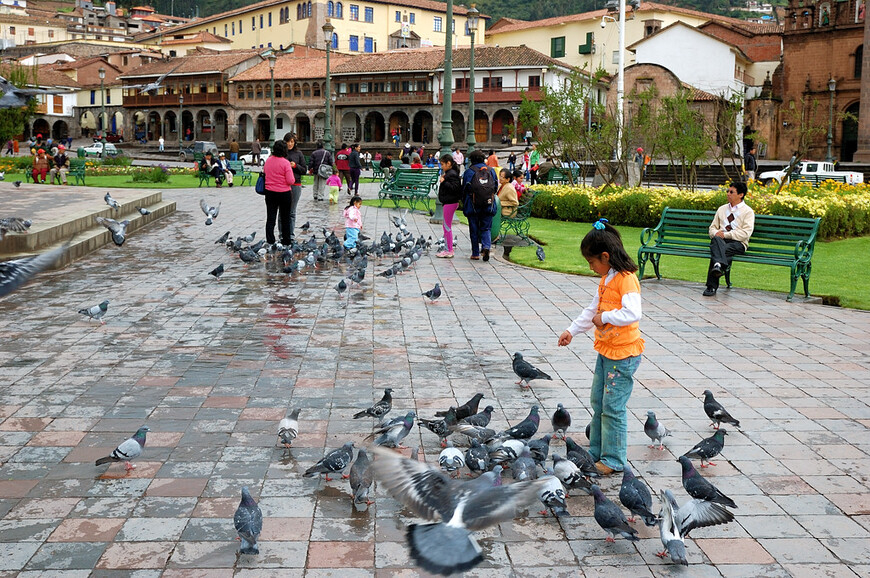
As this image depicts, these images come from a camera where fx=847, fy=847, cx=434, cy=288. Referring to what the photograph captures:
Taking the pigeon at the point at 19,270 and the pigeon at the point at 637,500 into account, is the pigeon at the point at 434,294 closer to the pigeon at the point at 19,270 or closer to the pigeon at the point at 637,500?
the pigeon at the point at 19,270

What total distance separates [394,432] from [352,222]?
26.2 ft

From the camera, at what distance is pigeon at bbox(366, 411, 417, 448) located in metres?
4.82

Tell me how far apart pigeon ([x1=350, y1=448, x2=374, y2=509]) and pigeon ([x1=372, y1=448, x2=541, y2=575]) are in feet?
2.31

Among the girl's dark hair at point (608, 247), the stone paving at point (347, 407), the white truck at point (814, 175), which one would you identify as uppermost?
the white truck at point (814, 175)

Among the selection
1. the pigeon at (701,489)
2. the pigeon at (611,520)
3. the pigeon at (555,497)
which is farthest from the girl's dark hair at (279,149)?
the pigeon at (611,520)

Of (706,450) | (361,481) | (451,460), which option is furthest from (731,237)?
(361,481)

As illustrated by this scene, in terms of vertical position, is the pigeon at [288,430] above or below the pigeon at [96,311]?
A: below

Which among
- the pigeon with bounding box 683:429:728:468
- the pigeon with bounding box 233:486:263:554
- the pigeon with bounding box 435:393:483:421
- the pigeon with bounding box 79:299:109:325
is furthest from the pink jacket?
the pigeon with bounding box 233:486:263:554

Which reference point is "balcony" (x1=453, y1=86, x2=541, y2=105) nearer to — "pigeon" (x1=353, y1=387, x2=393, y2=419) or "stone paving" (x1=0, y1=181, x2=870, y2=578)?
"stone paving" (x1=0, y1=181, x2=870, y2=578)

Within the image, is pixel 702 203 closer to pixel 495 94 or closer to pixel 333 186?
pixel 333 186

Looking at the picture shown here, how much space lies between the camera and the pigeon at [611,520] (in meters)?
3.77

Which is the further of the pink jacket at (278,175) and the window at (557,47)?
the window at (557,47)

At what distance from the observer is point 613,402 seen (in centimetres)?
459

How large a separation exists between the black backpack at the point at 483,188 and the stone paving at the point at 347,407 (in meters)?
1.47
